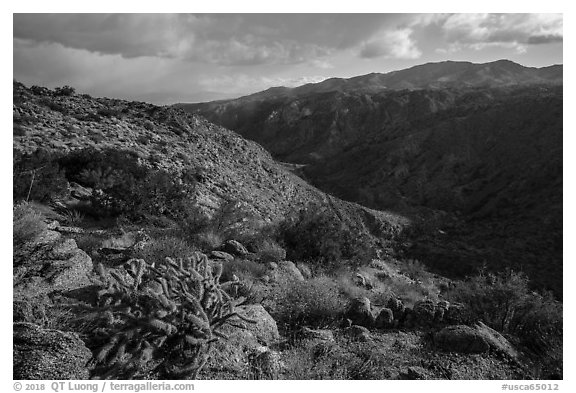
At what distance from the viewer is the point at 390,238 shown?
91.6 ft

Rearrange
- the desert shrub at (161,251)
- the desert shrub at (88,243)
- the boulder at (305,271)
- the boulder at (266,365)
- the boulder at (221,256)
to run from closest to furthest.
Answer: the boulder at (266,365) → the desert shrub at (161,251) → the desert shrub at (88,243) → the boulder at (221,256) → the boulder at (305,271)

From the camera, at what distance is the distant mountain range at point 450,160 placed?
1059 inches

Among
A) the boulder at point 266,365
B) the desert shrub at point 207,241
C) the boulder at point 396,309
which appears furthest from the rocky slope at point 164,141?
the boulder at point 266,365

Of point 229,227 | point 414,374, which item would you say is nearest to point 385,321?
point 414,374

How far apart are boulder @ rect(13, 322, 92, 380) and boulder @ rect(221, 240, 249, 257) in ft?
13.7

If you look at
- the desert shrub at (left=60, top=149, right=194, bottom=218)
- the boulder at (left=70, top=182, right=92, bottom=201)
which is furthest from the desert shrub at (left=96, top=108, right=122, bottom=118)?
the boulder at (left=70, top=182, right=92, bottom=201)

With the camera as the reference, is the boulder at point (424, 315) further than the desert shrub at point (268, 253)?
No

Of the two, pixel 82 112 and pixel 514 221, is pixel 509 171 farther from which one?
pixel 82 112

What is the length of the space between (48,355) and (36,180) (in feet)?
22.5

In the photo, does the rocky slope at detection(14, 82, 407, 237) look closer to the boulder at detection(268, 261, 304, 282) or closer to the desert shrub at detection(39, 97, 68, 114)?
the desert shrub at detection(39, 97, 68, 114)

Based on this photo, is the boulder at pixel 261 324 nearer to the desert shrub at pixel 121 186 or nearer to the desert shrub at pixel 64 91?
the desert shrub at pixel 121 186

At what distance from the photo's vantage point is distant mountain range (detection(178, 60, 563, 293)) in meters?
26.9

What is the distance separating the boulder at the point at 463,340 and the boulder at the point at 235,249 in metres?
4.01
